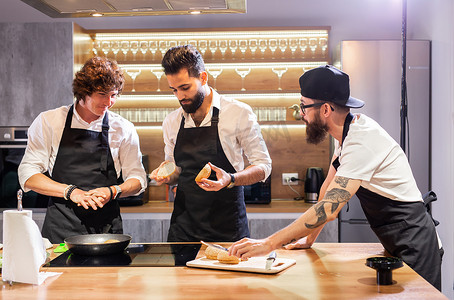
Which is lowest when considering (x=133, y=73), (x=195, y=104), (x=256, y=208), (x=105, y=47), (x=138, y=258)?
(x=256, y=208)

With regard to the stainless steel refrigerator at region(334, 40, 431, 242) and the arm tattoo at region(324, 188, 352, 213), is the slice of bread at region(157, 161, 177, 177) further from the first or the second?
the stainless steel refrigerator at region(334, 40, 431, 242)

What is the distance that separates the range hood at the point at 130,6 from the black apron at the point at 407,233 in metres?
0.90

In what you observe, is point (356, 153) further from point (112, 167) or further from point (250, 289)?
point (112, 167)

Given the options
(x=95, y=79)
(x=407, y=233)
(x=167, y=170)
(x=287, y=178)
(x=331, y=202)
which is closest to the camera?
(x=331, y=202)

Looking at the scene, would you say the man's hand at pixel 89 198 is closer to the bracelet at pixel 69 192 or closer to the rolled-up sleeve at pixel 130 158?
the bracelet at pixel 69 192

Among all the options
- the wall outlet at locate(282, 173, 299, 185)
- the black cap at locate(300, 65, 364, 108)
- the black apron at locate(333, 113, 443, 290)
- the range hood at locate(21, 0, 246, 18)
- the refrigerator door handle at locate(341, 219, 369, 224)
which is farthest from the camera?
the wall outlet at locate(282, 173, 299, 185)

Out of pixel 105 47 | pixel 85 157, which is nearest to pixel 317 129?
pixel 85 157

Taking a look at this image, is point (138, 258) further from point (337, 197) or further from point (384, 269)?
point (384, 269)

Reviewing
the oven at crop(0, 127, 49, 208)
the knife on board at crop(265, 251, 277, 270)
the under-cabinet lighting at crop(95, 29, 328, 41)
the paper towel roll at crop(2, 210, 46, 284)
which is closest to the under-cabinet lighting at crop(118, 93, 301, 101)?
the under-cabinet lighting at crop(95, 29, 328, 41)

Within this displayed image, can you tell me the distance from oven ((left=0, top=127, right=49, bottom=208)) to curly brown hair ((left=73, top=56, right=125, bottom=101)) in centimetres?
190

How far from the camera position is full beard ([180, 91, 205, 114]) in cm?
286

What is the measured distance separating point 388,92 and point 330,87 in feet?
7.90

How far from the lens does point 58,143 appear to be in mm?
2910

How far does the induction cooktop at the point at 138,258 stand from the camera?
2117 mm
